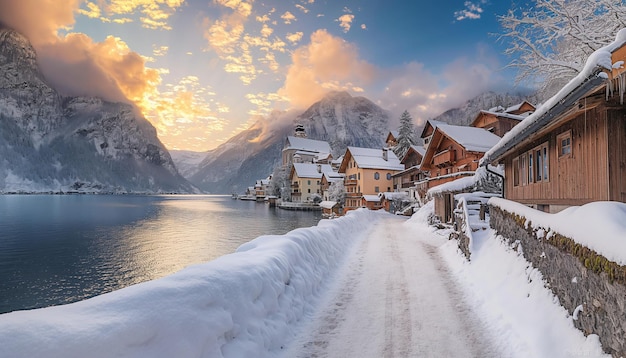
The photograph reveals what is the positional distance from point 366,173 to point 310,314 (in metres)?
52.6

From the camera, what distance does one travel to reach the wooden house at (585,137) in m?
5.96

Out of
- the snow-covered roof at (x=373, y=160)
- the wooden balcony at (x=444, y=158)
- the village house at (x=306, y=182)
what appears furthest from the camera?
the village house at (x=306, y=182)

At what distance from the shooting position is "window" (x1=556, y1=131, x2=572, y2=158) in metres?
9.55

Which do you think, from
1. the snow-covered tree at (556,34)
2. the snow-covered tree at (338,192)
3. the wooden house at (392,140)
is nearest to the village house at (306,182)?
the snow-covered tree at (338,192)

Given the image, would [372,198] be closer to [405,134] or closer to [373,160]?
[373,160]

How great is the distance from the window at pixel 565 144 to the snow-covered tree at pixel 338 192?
54.8 metres

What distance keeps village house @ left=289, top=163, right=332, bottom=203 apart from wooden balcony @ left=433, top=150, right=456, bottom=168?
5468 centimetres

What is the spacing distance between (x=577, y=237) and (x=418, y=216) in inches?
998

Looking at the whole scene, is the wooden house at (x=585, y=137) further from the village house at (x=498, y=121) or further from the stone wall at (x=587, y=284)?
the village house at (x=498, y=121)

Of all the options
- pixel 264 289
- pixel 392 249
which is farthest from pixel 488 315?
pixel 392 249

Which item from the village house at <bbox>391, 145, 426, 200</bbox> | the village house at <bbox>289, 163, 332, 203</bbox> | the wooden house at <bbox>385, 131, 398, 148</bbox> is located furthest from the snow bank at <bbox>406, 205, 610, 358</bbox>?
the village house at <bbox>289, 163, 332, 203</bbox>

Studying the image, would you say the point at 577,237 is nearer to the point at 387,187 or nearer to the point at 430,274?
the point at 430,274

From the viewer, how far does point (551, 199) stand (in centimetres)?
1107

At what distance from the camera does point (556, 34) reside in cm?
1515
